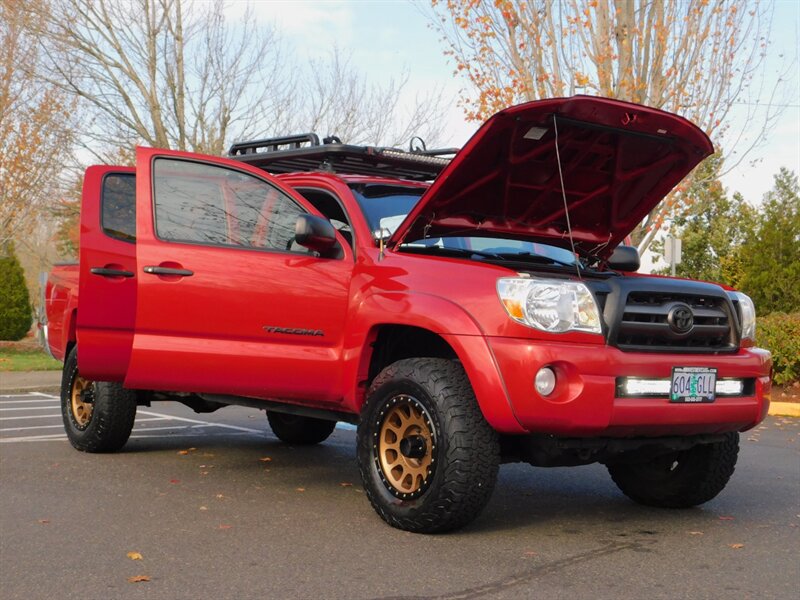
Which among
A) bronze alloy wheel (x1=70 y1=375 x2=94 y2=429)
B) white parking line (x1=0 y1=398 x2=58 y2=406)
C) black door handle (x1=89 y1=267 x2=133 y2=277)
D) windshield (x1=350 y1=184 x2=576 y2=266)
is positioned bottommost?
white parking line (x1=0 y1=398 x2=58 y2=406)

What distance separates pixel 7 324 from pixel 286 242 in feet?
58.2

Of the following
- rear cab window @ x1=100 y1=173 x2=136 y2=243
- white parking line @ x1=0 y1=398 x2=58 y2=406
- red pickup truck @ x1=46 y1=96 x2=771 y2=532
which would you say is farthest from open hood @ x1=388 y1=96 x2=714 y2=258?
white parking line @ x1=0 y1=398 x2=58 y2=406

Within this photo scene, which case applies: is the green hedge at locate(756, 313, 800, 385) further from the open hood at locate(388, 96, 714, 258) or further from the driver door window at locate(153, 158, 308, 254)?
the driver door window at locate(153, 158, 308, 254)

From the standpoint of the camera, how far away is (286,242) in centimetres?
593

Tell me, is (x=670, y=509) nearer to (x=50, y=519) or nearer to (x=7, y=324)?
(x=50, y=519)

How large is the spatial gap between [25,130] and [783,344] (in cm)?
1673

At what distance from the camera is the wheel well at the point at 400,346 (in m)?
5.43

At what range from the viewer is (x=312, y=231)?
17.7ft

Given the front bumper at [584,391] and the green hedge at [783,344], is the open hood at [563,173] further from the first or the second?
the green hedge at [783,344]

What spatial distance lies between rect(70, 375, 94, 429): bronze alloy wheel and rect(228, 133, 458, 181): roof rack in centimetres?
209

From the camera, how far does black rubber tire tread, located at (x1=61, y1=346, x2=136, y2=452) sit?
23.7ft

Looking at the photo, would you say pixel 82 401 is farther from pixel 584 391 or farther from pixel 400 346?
pixel 584 391

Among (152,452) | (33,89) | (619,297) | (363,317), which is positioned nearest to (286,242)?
(363,317)

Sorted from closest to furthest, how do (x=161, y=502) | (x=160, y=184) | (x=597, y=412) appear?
(x=597, y=412)
(x=161, y=502)
(x=160, y=184)
